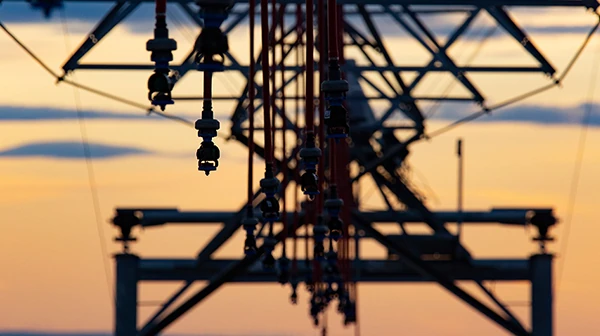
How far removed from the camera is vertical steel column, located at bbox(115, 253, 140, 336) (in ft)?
238

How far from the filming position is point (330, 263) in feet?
193

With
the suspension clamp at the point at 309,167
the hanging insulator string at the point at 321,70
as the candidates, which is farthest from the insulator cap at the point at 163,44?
the suspension clamp at the point at 309,167

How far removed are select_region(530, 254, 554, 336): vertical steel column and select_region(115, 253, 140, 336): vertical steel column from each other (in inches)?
536

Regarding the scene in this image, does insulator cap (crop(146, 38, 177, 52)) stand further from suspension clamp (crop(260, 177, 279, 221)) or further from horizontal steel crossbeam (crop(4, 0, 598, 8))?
horizontal steel crossbeam (crop(4, 0, 598, 8))

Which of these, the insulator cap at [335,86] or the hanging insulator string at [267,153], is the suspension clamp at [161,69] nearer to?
the insulator cap at [335,86]

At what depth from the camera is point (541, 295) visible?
7375cm

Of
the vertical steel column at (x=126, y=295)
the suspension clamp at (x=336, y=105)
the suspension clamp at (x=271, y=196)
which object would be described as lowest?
the suspension clamp at (x=336, y=105)

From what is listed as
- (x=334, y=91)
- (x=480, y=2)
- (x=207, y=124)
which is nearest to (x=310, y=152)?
(x=207, y=124)

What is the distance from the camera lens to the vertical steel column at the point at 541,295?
73.1 metres

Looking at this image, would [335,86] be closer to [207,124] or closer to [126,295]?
[207,124]

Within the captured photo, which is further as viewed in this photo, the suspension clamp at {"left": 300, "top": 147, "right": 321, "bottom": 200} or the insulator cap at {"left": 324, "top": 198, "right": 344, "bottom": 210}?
the insulator cap at {"left": 324, "top": 198, "right": 344, "bottom": 210}

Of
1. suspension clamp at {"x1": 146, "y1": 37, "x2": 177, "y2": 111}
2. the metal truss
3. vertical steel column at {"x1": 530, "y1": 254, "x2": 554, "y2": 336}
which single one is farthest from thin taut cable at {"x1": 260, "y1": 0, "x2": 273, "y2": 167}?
vertical steel column at {"x1": 530, "y1": 254, "x2": 554, "y2": 336}

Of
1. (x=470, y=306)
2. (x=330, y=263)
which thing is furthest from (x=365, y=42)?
(x=470, y=306)

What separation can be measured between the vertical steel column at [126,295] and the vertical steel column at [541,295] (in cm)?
1361
